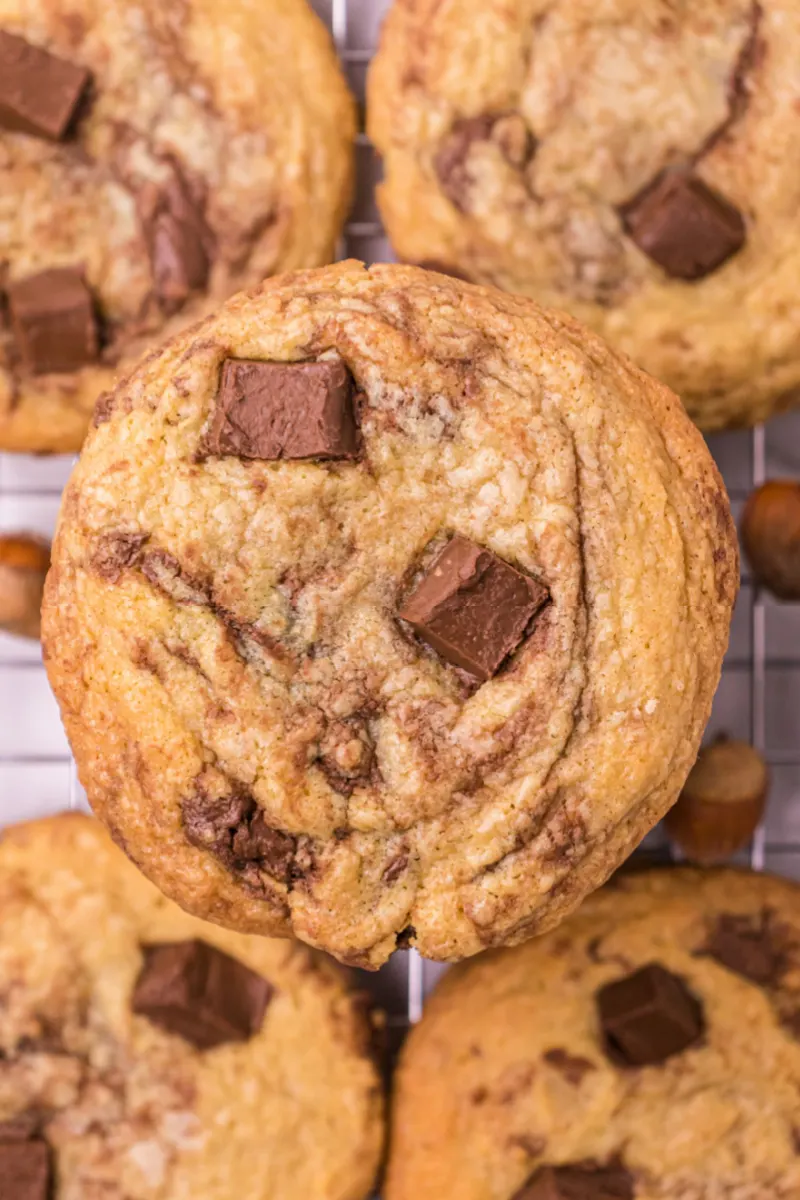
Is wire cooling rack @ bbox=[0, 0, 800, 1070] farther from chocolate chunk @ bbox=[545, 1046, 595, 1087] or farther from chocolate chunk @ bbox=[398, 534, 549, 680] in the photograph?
chocolate chunk @ bbox=[398, 534, 549, 680]

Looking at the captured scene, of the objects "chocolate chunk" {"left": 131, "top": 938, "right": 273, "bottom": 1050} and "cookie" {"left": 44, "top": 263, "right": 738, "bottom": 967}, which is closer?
"cookie" {"left": 44, "top": 263, "right": 738, "bottom": 967}

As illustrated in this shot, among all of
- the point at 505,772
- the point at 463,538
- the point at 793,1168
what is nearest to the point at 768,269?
the point at 463,538

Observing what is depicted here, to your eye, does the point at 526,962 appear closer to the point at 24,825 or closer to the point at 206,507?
the point at 24,825

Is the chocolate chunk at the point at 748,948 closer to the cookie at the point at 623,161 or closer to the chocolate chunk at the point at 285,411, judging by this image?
the cookie at the point at 623,161

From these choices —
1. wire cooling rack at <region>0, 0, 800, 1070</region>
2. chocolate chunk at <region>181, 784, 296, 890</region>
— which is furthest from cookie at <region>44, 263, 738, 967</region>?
wire cooling rack at <region>0, 0, 800, 1070</region>

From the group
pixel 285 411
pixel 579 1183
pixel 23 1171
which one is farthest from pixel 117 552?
pixel 579 1183

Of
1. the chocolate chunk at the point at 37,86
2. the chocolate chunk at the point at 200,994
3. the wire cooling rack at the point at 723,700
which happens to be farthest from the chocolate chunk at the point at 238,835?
the chocolate chunk at the point at 37,86

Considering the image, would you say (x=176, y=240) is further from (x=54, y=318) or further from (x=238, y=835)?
(x=238, y=835)
